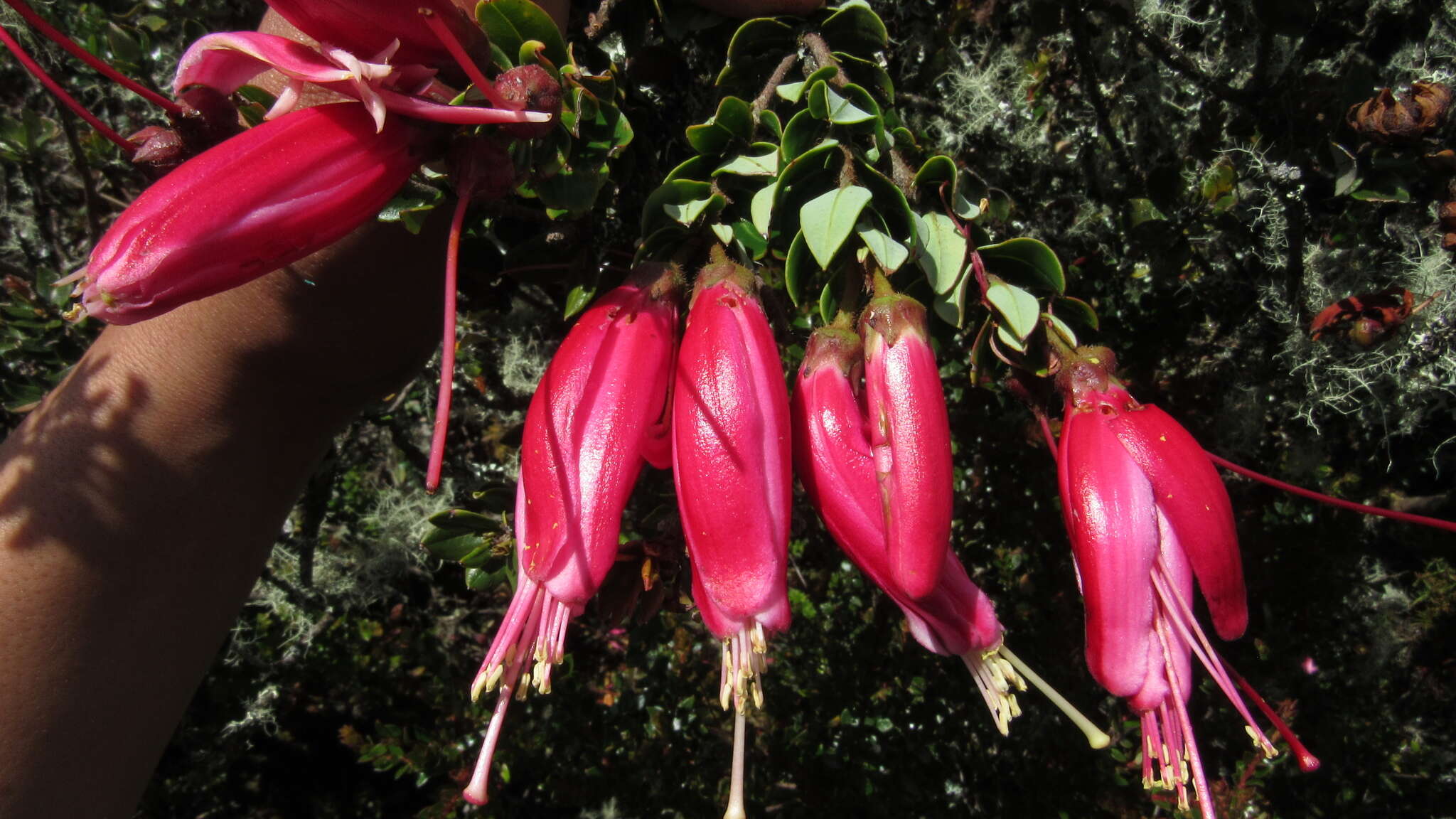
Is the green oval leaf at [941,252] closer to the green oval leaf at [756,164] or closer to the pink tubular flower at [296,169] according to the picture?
the green oval leaf at [756,164]

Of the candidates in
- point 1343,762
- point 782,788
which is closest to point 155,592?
point 782,788

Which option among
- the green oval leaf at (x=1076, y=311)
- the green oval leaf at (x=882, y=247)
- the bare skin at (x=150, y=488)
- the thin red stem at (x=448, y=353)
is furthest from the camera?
the bare skin at (x=150, y=488)

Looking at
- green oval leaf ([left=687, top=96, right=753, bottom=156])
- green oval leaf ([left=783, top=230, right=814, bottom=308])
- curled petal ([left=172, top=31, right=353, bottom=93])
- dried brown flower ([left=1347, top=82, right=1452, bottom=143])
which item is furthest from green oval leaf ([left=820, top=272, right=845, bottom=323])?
dried brown flower ([left=1347, top=82, right=1452, bottom=143])

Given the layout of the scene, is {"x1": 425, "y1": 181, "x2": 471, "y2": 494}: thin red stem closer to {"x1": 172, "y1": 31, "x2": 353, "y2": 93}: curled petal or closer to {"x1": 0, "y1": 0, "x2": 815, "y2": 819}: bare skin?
{"x1": 172, "y1": 31, "x2": 353, "y2": 93}: curled petal

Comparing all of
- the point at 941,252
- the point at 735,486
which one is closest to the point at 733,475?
the point at 735,486

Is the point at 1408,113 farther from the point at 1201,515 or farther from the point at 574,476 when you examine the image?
the point at 574,476

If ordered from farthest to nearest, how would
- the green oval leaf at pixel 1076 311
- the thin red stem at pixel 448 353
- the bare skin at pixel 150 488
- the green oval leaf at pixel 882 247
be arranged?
1. the bare skin at pixel 150 488
2. the green oval leaf at pixel 1076 311
3. the green oval leaf at pixel 882 247
4. the thin red stem at pixel 448 353

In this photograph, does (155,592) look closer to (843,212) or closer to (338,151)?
(338,151)

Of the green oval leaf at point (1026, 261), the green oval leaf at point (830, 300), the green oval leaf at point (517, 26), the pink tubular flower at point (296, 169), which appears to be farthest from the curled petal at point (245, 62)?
the green oval leaf at point (1026, 261)
